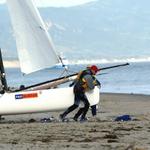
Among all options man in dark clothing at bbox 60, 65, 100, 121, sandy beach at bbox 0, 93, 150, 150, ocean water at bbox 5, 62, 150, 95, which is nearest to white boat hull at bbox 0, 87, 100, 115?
man in dark clothing at bbox 60, 65, 100, 121

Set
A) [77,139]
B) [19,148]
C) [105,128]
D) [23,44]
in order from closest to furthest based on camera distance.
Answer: [19,148] → [77,139] → [105,128] → [23,44]

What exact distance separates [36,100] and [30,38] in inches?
75.2

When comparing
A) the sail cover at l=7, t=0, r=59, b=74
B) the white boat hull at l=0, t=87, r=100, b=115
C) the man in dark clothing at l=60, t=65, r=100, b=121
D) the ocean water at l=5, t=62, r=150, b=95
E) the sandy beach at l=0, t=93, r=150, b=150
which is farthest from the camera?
the ocean water at l=5, t=62, r=150, b=95

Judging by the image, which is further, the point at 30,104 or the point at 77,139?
the point at 30,104

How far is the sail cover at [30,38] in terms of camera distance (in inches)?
730

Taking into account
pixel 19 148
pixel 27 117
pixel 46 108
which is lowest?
pixel 27 117

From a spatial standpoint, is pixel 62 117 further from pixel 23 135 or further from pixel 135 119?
pixel 23 135

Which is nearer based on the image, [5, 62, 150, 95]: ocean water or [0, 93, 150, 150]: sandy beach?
[0, 93, 150, 150]: sandy beach

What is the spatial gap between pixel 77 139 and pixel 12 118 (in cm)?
723

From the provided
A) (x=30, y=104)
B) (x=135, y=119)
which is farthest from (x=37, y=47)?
(x=135, y=119)

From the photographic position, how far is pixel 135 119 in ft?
57.6

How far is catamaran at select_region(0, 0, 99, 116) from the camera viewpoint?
58.5ft

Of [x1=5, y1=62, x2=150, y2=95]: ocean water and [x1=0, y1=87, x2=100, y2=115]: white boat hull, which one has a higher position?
[x1=0, y1=87, x2=100, y2=115]: white boat hull

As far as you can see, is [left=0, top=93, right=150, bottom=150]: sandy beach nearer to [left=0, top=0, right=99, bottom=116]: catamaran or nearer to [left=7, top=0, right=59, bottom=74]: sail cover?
[left=0, top=0, right=99, bottom=116]: catamaran
